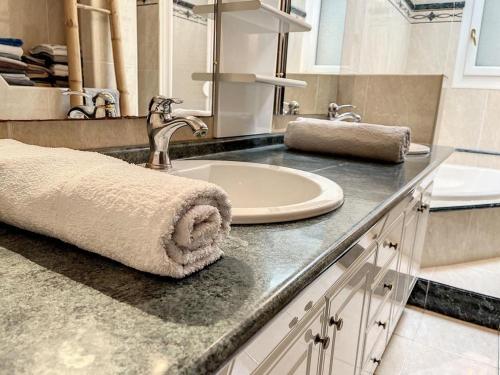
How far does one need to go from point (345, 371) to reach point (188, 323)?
2.03ft

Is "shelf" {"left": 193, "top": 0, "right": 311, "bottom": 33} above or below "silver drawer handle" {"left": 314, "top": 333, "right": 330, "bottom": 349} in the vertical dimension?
above

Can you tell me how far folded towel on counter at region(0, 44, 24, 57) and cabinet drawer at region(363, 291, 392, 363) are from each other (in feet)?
3.21

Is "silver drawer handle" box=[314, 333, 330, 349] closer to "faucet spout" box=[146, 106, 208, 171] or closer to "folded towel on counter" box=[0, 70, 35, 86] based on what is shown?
"faucet spout" box=[146, 106, 208, 171]

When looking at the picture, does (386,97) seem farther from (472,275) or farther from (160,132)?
(160,132)

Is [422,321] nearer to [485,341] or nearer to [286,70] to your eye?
[485,341]

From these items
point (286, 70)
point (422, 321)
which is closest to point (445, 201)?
point (422, 321)

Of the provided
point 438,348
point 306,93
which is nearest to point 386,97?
point 306,93

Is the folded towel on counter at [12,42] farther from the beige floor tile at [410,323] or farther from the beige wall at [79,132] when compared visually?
the beige floor tile at [410,323]

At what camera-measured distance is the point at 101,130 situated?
91 cm

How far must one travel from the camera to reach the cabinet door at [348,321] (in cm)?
70

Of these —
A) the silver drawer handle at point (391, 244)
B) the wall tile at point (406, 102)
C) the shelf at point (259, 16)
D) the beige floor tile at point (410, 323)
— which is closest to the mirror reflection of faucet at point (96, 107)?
the shelf at point (259, 16)

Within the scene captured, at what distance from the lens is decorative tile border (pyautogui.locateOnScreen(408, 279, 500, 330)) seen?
1.79 meters

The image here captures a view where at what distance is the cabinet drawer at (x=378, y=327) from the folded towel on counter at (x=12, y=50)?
3.21ft

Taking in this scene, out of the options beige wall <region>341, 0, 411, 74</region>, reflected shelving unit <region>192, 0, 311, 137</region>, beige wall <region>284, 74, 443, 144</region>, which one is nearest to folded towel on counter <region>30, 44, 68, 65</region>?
reflected shelving unit <region>192, 0, 311, 137</region>
